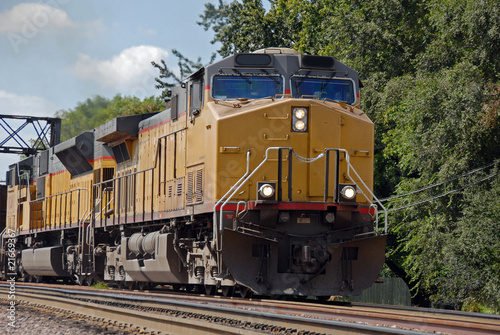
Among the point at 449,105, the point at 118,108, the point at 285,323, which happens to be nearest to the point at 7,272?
the point at 449,105

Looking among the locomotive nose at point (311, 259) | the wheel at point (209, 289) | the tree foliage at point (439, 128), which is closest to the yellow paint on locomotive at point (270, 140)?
the locomotive nose at point (311, 259)

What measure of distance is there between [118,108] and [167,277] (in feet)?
180

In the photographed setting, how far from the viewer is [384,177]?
79.7ft

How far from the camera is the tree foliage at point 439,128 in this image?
55.1 feet

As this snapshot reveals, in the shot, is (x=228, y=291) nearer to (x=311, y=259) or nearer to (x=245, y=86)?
(x=311, y=259)

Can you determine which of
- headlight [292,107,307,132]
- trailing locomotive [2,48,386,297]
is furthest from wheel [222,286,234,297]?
headlight [292,107,307,132]

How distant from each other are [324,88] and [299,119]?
103cm

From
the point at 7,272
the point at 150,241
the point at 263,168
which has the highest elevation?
the point at 263,168

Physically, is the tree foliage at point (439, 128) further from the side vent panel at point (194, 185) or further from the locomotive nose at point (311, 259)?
the side vent panel at point (194, 185)

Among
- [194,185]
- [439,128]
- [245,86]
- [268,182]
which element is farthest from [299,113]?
[439,128]

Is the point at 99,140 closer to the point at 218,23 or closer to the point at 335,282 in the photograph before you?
the point at 335,282

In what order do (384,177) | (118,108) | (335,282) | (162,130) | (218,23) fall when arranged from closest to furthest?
(335,282)
(162,130)
(384,177)
(218,23)
(118,108)

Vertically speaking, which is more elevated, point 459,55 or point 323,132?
point 459,55

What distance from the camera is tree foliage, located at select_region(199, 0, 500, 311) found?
55.1ft
